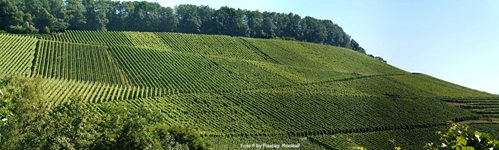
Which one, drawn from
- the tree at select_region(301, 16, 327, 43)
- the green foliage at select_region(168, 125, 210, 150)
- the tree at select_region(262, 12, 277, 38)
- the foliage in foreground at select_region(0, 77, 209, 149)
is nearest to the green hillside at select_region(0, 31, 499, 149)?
the green foliage at select_region(168, 125, 210, 150)

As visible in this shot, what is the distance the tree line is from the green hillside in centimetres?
1208

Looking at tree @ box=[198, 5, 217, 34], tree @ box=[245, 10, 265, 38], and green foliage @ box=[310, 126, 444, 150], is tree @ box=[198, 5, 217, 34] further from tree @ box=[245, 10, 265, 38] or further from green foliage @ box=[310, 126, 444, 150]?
green foliage @ box=[310, 126, 444, 150]

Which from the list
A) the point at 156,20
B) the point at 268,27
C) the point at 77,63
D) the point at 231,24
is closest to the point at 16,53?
the point at 77,63

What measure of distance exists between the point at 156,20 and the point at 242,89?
2387 inches

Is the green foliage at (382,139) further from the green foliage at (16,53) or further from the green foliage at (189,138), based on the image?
the green foliage at (16,53)

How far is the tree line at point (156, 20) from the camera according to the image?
96.7 metres

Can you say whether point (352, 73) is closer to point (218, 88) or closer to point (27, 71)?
point (218, 88)

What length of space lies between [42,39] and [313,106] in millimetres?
51039

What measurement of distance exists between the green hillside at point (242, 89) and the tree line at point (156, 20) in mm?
12084

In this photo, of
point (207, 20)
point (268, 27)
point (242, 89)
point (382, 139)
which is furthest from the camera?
point (268, 27)

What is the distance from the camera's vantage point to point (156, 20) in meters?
123

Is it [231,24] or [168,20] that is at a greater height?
[231,24]

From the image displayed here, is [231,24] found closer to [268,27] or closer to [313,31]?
[268,27]

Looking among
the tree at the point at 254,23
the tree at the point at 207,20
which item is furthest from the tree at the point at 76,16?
the tree at the point at 254,23
